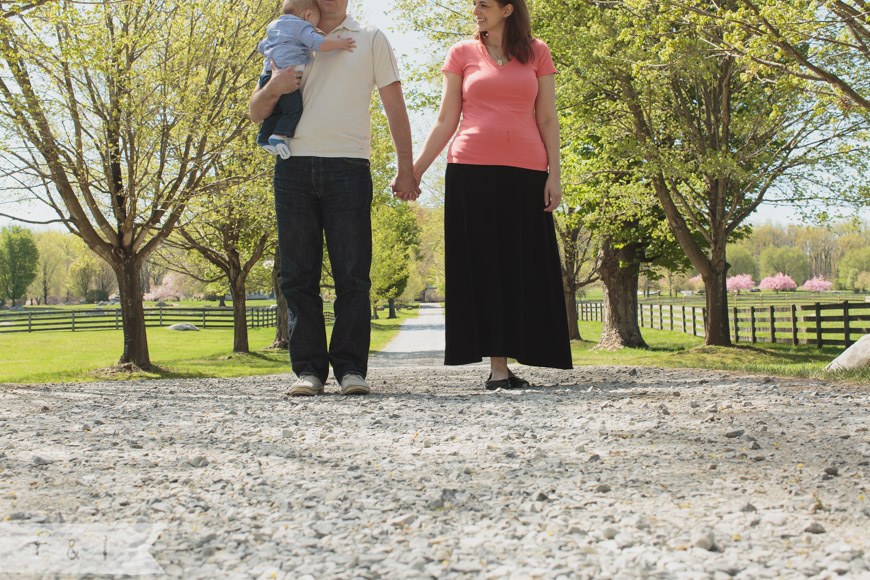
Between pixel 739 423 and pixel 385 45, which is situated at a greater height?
pixel 385 45

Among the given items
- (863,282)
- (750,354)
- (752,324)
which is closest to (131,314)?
(750,354)

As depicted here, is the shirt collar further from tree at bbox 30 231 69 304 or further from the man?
tree at bbox 30 231 69 304

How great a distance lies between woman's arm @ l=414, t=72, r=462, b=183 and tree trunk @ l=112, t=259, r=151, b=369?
32.6ft

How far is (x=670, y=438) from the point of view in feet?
8.88

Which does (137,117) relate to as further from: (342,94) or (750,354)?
(750,354)

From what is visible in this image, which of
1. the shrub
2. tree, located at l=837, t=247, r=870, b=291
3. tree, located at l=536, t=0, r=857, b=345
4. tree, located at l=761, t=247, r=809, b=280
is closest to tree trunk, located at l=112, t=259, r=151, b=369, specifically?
tree, located at l=536, t=0, r=857, b=345

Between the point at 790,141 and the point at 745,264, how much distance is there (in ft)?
294

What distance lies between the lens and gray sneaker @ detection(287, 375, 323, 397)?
4211 mm

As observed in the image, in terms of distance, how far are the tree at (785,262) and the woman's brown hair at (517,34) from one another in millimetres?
102534

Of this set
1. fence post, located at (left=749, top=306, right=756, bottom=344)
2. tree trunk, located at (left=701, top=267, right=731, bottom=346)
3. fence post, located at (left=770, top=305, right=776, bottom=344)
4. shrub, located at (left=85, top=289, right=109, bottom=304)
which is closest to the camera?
tree trunk, located at (left=701, top=267, right=731, bottom=346)

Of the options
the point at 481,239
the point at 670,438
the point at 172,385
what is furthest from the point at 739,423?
the point at 172,385

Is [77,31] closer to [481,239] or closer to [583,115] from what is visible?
[481,239]

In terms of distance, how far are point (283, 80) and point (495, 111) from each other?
131 cm

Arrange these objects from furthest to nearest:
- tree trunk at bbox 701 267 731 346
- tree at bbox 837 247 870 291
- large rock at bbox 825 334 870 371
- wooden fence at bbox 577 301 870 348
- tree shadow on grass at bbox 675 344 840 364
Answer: tree at bbox 837 247 870 291 → wooden fence at bbox 577 301 870 348 → tree trunk at bbox 701 267 731 346 → tree shadow on grass at bbox 675 344 840 364 → large rock at bbox 825 334 870 371
